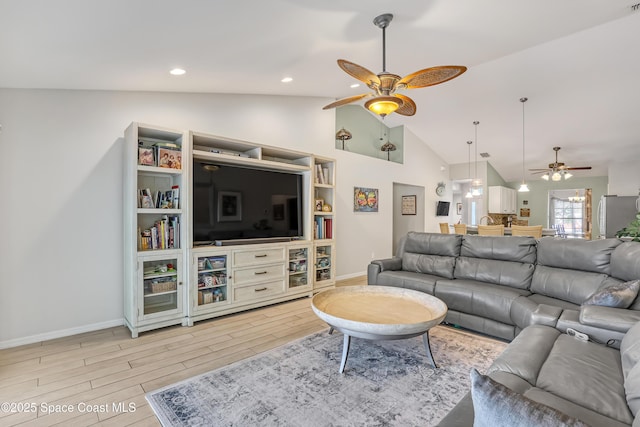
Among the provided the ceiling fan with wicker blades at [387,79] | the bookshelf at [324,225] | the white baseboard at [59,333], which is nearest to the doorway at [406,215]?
the bookshelf at [324,225]

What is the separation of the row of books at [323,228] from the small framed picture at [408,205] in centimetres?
363

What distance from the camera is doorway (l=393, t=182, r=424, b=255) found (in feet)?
25.4

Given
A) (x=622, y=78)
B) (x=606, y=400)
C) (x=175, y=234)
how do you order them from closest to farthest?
1. (x=606, y=400)
2. (x=175, y=234)
3. (x=622, y=78)

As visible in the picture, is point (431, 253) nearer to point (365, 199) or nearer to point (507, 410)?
point (365, 199)

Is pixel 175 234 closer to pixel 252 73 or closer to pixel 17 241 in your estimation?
pixel 17 241

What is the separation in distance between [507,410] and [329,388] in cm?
157

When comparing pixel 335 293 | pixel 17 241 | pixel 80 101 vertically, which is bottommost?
pixel 335 293

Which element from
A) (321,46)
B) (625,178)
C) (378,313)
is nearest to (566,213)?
(625,178)

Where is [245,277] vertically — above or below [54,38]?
below

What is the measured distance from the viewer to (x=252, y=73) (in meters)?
3.45

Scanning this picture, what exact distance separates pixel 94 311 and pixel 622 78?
7849mm

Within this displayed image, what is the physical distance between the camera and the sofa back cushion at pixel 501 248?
3.28 meters

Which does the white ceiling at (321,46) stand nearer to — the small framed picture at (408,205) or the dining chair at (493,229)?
the dining chair at (493,229)

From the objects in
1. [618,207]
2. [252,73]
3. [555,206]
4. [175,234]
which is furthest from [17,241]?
[555,206]
